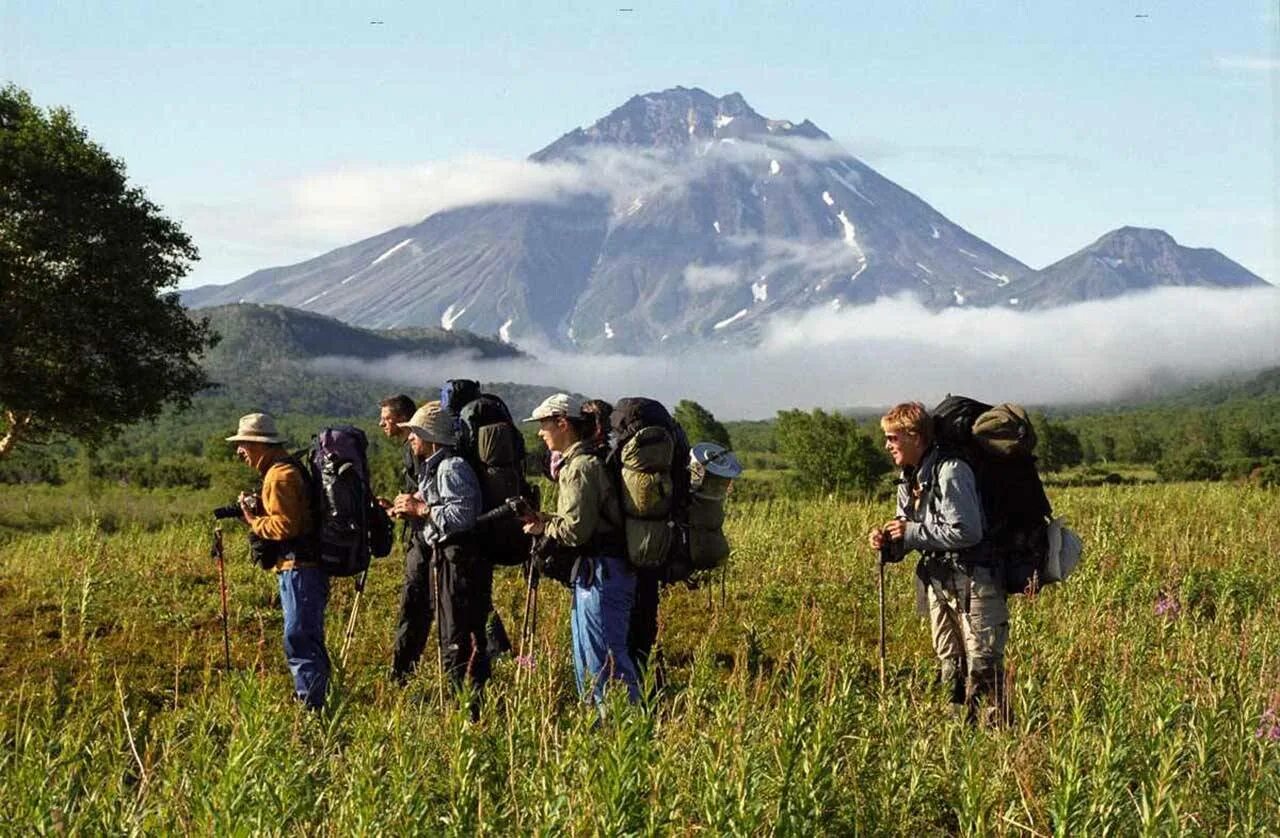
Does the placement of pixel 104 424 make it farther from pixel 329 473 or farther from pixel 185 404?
pixel 329 473

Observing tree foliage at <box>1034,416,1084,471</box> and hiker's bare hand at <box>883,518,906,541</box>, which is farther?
tree foliage at <box>1034,416,1084,471</box>

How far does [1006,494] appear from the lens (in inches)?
250

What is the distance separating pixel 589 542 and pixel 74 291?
23.0m

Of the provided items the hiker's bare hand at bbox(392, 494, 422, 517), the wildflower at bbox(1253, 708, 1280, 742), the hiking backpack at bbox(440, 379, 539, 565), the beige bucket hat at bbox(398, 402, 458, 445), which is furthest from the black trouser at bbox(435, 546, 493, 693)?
the wildflower at bbox(1253, 708, 1280, 742)

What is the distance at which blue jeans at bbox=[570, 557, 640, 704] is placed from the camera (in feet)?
21.1

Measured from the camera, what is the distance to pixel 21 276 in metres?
25.6

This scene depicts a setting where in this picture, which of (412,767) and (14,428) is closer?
(412,767)

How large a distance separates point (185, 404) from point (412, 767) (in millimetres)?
25969

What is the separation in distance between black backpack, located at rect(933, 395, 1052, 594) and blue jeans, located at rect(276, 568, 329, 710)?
3.55 metres

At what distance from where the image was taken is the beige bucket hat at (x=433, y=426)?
7156mm

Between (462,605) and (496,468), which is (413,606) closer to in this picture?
(462,605)

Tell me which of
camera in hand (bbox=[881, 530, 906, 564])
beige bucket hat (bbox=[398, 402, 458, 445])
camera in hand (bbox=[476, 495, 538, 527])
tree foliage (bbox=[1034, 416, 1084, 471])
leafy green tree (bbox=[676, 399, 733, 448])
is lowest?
tree foliage (bbox=[1034, 416, 1084, 471])

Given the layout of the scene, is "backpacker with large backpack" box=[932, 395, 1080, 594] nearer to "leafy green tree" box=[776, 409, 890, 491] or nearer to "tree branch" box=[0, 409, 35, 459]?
"tree branch" box=[0, 409, 35, 459]

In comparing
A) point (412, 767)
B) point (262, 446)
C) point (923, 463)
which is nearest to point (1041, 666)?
point (923, 463)
